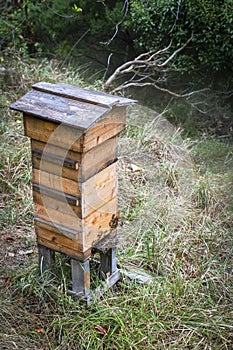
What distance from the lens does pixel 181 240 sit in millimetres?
3822

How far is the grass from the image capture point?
2.92m

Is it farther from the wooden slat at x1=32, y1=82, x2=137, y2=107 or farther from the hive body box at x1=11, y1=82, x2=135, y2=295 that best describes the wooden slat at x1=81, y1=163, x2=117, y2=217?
the wooden slat at x1=32, y1=82, x2=137, y2=107

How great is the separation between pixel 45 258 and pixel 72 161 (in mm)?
814

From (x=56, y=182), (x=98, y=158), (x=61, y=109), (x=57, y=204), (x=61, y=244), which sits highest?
(x=61, y=109)

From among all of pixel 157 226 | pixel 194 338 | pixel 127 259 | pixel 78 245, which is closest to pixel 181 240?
pixel 157 226

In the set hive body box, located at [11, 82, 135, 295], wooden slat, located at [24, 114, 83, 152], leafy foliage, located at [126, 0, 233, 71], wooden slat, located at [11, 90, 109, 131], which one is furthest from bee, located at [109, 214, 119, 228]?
leafy foliage, located at [126, 0, 233, 71]

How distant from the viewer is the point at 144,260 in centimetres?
355

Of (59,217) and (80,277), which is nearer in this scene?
(59,217)

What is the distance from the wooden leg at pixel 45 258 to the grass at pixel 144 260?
7 cm

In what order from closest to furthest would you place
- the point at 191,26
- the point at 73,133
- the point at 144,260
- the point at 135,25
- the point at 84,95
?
the point at 73,133 → the point at 84,95 → the point at 144,260 → the point at 191,26 → the point at 135,25

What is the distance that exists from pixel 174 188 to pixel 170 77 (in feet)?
10.4

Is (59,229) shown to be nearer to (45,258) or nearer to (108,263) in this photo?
(45,258)

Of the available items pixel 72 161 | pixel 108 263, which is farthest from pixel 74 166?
pixel 108 263

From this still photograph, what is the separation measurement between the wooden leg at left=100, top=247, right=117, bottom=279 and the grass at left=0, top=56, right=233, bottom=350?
14 centimetres
